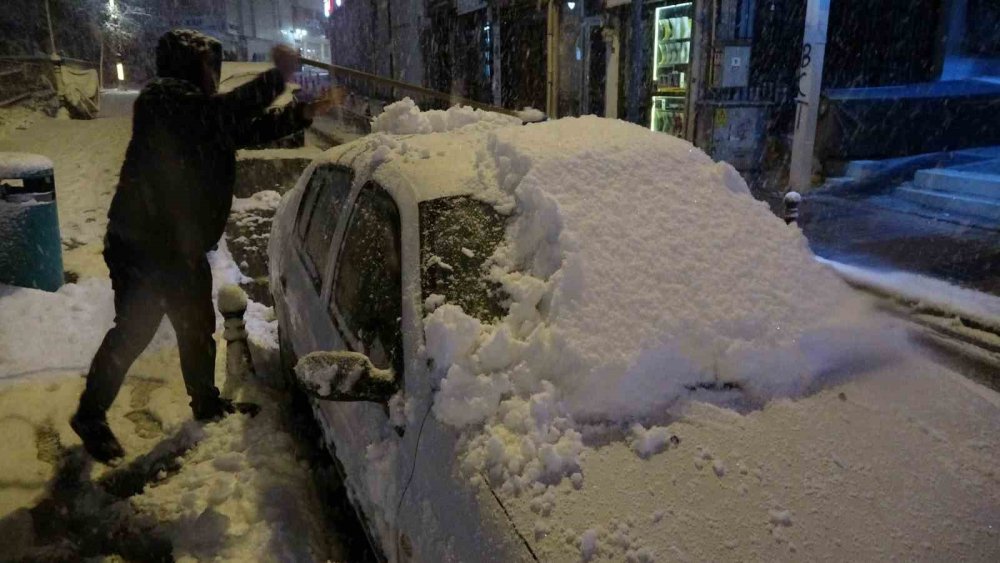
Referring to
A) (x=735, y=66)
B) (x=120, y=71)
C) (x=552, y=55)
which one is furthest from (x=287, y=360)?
(x=120, y=71)

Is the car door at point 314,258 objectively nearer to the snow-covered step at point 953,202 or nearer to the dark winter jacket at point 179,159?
the dark winter jacket at point 179,159

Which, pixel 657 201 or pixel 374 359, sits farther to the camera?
pixel 657 201

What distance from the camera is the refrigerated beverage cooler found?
11.3 m

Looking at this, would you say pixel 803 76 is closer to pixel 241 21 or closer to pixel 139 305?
pixel 139 305

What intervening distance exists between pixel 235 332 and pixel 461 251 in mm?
2438

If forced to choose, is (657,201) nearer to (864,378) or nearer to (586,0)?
(864,378)

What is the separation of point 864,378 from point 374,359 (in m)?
1.65

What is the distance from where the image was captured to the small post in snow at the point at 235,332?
4.09m

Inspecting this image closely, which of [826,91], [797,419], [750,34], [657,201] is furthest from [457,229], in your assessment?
[826,91]

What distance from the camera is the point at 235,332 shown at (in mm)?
4188

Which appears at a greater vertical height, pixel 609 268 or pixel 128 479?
pixel 609 268

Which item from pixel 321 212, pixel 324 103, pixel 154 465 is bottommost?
pixel 154 465

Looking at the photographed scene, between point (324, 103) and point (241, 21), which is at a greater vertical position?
point (241, 21)

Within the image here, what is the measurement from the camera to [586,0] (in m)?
13.7
